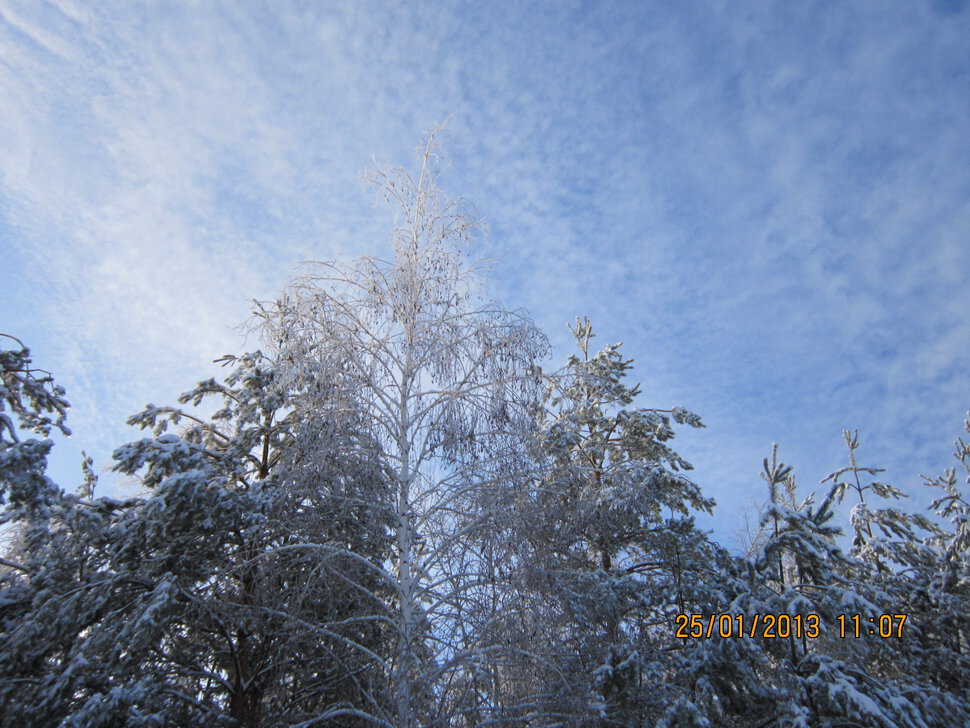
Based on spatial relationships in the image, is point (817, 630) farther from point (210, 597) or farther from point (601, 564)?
point (210, 597)

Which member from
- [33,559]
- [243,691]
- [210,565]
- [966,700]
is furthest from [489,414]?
[966,700]

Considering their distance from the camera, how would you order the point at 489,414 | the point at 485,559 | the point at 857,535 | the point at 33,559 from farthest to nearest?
the point at 857,535 → the point at 33,559 → the point at 489,414 → the point at 485,559

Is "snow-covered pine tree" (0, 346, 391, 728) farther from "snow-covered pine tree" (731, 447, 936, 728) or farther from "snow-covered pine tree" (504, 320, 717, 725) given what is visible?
"snow-covered pine tree" (731, 447, 936, 728)

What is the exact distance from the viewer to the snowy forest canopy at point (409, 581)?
19.0ft

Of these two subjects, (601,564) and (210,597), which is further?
(601,564)

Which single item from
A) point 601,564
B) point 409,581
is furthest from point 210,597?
point 601,564

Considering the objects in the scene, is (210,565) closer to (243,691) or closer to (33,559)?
(243,691)

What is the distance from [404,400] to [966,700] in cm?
862

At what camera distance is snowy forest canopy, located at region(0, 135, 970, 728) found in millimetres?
5777

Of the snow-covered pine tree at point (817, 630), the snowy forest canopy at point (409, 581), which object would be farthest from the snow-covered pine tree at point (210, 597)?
the snow-covered pine tree at point (817, 630)

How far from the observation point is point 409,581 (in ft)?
20.6

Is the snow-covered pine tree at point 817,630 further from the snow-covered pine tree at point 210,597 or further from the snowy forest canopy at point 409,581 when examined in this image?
the snow-covered pine tree at point 210,597

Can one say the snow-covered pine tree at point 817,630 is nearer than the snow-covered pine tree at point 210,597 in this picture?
No

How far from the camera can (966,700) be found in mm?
8234
